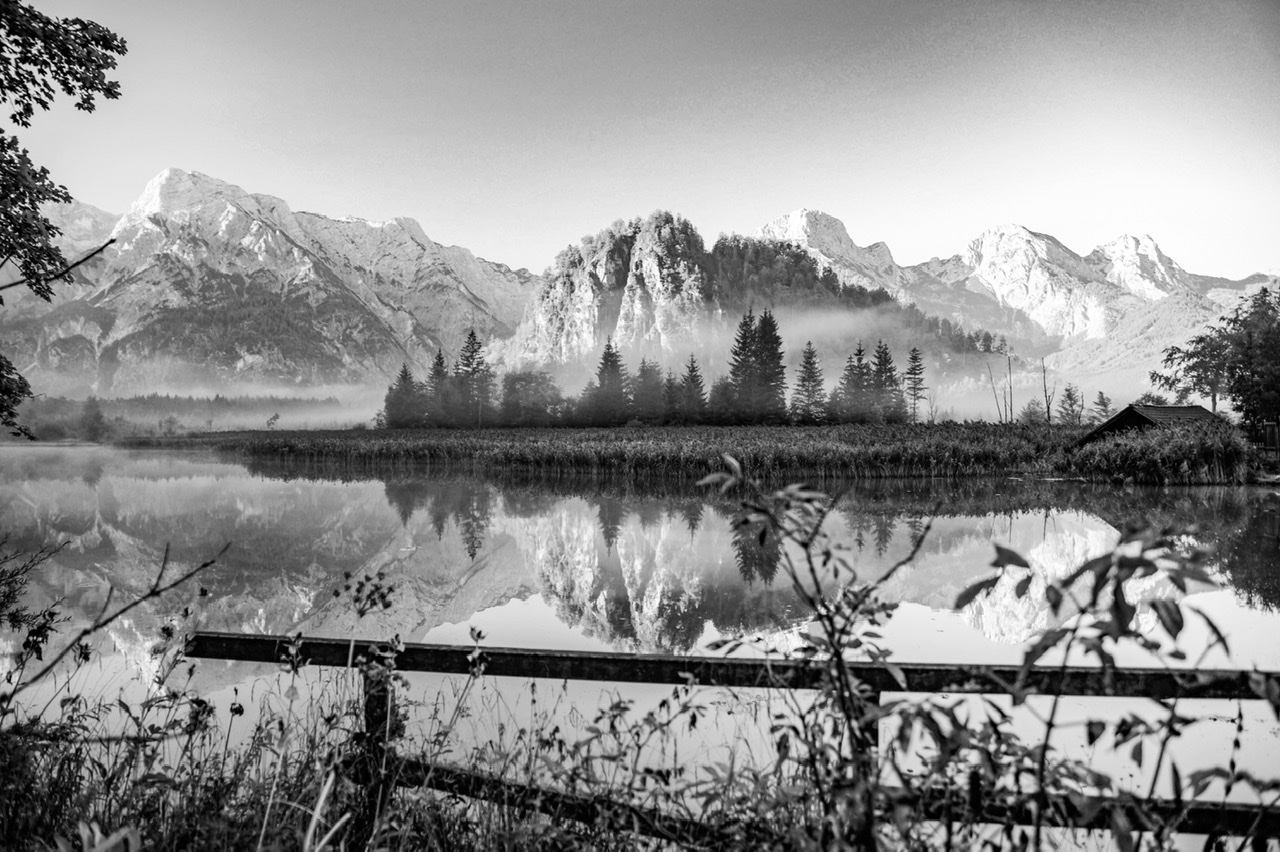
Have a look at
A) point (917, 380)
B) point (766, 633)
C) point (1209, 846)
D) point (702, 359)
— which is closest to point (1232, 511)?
point (766, 633)

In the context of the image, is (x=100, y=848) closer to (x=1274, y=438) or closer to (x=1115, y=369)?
(x=1274, y=438)

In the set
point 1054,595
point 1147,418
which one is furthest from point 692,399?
point 1054,595

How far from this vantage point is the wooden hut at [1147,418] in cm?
2697

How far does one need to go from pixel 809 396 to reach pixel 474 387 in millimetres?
42296

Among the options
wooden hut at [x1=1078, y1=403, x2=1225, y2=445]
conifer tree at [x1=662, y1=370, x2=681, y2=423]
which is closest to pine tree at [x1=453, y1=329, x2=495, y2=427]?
conifer tree at [x1=662, y1=370, x2=681, y2=423]

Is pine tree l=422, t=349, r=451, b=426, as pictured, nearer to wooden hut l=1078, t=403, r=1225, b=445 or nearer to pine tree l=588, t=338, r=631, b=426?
pine tree l=588, t=338, r=631, b=426

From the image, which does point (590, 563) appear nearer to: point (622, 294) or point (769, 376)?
point (769, 376)

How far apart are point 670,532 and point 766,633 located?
25.6 feet

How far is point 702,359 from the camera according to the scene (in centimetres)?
12825

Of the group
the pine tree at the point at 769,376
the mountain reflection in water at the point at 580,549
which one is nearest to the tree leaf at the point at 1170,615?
the mountain reflection in water at the point at 580,549

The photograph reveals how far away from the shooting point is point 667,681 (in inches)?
107

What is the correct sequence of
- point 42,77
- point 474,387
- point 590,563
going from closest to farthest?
point 42,77
point 590,563
point 474,387

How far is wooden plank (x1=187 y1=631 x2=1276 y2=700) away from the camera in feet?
7.16

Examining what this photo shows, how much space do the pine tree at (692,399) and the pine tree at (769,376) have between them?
5.20m
